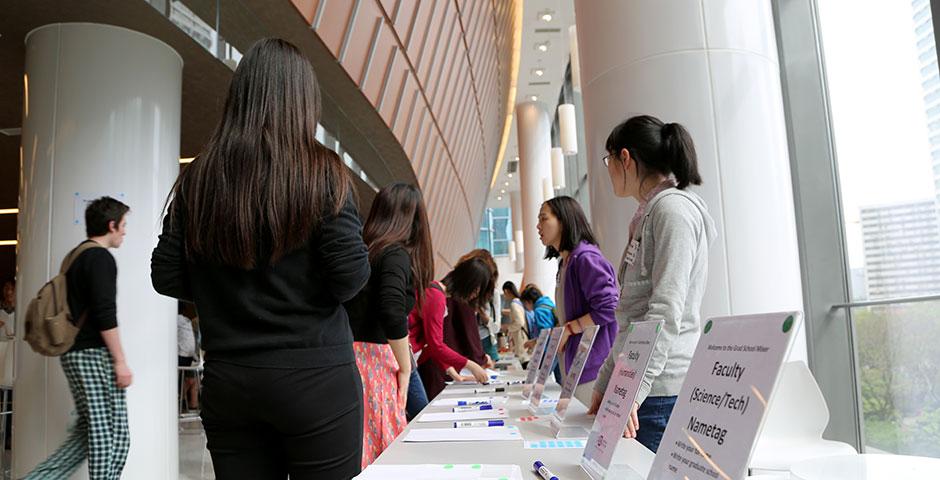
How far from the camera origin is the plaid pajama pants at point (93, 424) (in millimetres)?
3104

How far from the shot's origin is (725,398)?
86 centimetres

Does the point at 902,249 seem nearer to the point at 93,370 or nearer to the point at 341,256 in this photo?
the point at 341,256

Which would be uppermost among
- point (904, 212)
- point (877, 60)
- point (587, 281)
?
point (877, 60)

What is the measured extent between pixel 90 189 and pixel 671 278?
321 centimetres

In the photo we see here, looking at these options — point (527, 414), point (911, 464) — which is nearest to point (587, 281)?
point (527, 414)

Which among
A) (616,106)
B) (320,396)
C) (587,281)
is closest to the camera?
(320,396)

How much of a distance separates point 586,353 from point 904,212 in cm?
280

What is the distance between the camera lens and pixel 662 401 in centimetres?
174

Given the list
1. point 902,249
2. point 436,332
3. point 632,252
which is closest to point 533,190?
point 902,249

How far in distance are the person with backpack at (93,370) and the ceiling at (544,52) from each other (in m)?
10.7

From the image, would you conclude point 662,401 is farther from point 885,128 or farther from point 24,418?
point 24,418

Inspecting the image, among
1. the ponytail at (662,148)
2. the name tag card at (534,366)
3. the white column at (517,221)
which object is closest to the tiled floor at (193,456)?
the name tag card at (534,366)

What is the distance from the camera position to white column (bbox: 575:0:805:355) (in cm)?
296

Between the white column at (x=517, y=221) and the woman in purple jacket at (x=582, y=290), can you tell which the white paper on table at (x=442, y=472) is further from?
the white column at (x=517, y=221)
